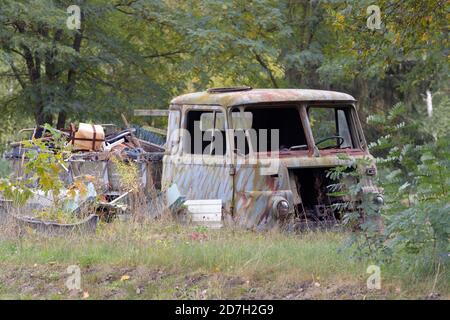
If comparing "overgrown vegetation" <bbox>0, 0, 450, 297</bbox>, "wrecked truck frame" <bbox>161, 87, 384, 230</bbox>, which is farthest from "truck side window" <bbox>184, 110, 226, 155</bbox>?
"overgrown vegetation" <bbox>0, 0, 450, 297</bbox>

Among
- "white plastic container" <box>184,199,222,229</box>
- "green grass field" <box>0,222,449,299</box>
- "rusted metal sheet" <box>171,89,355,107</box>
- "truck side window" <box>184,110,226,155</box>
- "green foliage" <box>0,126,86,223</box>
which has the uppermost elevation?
"rusted metal sheet" <box>171,89,355,107</box>

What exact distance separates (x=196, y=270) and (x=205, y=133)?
13.6 feet

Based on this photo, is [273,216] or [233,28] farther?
[233,28]

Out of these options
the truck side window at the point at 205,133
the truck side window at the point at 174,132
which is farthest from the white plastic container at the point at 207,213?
the truck side window at the point at 174,132

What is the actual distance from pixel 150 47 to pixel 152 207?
42.6 ft

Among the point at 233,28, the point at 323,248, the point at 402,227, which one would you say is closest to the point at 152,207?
the point at 323,248

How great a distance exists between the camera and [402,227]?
7.11 m

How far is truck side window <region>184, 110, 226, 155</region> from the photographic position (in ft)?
37.0

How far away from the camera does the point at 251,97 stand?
10.9m

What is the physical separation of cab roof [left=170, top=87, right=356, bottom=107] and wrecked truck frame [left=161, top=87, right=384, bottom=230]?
0.01 m

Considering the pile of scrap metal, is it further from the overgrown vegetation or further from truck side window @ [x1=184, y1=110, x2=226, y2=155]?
truck side window @ [x1=184, y1=110, x2=226, y2=155]

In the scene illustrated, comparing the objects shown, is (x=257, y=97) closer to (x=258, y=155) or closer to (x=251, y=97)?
(x=251, y=97)

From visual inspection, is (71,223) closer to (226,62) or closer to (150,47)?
(226,62)

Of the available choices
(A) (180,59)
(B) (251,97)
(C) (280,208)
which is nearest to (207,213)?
(C) (280,208)
